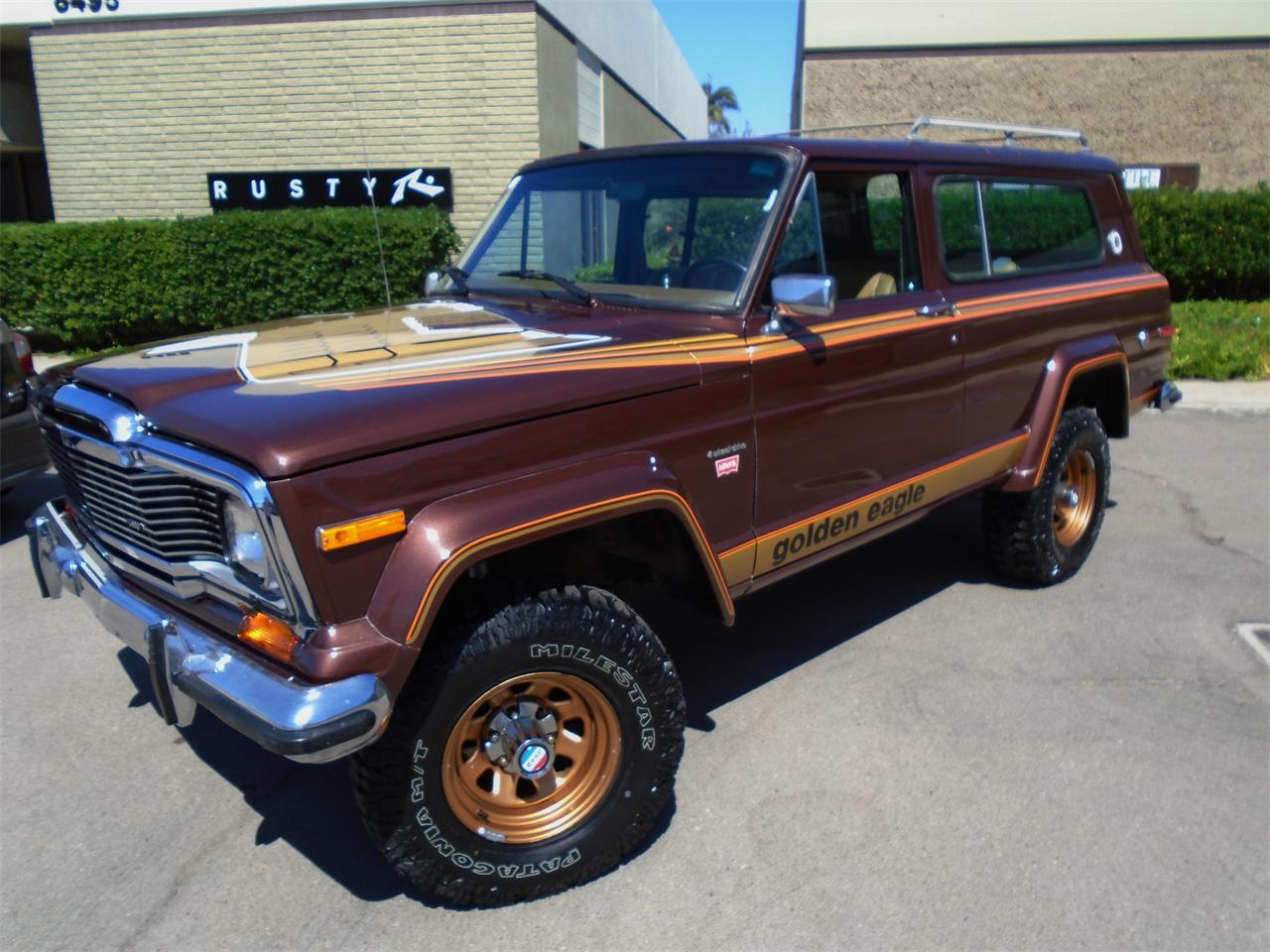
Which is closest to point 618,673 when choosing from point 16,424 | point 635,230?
point 635,230

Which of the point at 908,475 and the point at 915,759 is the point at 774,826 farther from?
the point at 908,475

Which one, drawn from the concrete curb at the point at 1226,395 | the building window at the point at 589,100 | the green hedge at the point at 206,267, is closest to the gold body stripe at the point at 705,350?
the concrete curb at the point at 1226,395

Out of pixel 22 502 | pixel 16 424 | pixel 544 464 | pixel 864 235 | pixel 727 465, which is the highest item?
pixel 864 235

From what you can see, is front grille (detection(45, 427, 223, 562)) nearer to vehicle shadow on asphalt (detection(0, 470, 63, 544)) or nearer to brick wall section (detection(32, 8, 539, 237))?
vehicle shadow on asphalt (detection(0, 470, 63, 544))

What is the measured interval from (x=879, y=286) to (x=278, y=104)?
34.9ft

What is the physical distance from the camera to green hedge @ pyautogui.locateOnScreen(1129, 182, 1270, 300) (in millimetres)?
12906

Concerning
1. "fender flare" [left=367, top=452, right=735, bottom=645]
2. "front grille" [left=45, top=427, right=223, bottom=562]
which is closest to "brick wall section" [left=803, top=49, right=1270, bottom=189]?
"fender flare" [left=367, top=452, right=735, bottom=645]

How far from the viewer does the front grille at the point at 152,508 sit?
100 inches

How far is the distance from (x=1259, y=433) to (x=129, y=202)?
12834 millimetres

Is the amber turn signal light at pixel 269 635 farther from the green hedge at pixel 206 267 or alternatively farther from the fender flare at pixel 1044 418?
the green hedge at pixel 206 267

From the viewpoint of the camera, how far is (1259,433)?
8.12 meters

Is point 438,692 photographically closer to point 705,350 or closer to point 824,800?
point 705,350

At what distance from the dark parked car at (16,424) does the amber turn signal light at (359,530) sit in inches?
163

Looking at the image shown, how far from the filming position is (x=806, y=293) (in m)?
3.16
